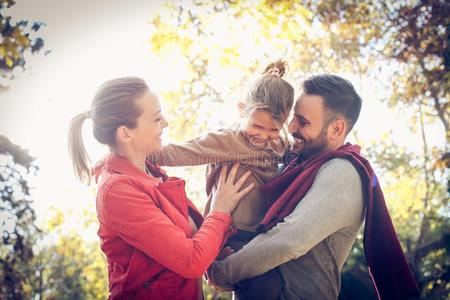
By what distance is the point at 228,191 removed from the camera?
185cm

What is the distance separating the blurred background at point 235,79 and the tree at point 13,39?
0.61 metres

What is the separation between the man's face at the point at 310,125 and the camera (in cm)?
198

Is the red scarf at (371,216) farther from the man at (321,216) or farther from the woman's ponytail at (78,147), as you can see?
the woman's ponytail at (78,147)

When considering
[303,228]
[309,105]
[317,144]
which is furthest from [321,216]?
[309,105]

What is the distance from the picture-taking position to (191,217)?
1.91 meters

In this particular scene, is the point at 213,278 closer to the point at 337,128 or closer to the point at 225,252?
the point at 225,252

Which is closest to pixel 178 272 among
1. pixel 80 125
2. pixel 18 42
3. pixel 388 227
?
Result: pixel 80 125

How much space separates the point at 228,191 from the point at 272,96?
388 millimetres

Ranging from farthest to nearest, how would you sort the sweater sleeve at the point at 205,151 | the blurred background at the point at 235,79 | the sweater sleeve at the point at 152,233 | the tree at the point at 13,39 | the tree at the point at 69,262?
1. the tree at the point at 69,262
2. the blurred background at the point at 235,79
3. the tree at the point at 13,39
4. the sweater sleeve at the point at 205,151
5. the sweater sleeve at the point at 152,233

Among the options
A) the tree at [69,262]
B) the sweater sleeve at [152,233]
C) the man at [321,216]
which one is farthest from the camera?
the tree at [69,262]

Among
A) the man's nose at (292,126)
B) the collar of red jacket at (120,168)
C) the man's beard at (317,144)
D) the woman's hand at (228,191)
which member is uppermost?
the man's nose at (292,126)

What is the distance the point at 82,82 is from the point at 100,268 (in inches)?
69.4

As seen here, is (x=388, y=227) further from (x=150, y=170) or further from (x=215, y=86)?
(x=215, y=86)

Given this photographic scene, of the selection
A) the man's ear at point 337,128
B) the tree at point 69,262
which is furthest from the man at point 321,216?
the tree at point 69,262
